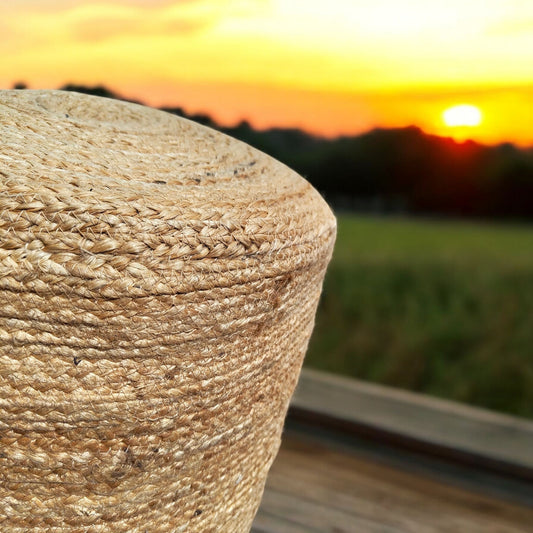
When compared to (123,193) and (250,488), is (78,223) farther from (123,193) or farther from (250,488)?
(250,488)

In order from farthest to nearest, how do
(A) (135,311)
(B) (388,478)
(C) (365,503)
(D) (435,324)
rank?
1. (D) (435,324)
2. (B) (388,478)
3. (C) (365,503)
4. (A) (135,311)

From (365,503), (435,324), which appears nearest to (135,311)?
(365,503)

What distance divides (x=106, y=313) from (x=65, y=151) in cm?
24

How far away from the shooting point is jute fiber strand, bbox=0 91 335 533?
2.30 feet

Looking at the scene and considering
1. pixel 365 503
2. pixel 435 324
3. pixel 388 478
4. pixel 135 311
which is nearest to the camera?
pixel 135 311

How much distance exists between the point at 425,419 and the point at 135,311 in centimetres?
150

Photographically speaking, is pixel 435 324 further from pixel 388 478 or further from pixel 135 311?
pixel 135 311

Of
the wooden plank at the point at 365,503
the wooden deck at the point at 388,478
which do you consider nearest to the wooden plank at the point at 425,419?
the wooden deck at the point at 388,478

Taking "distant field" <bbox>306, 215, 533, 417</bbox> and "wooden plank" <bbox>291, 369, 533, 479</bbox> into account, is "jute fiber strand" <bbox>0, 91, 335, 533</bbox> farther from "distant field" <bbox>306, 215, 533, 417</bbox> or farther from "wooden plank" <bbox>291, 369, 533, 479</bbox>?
"distant field" <bbox>306, 215, 533, 417</bbox>

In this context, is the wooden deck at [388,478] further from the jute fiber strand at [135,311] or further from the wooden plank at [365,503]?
the jute fiber strand at [135,311]

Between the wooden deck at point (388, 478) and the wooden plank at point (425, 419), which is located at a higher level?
the wooden plank at point (425, 419)

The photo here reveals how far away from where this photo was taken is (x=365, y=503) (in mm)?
1789

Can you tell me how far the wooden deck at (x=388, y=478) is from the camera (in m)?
1.72

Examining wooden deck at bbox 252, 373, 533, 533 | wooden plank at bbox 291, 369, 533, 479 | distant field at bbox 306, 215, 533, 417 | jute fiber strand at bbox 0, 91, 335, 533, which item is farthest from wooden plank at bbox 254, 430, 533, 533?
distant field at bbox 306, 215, 533, 417
